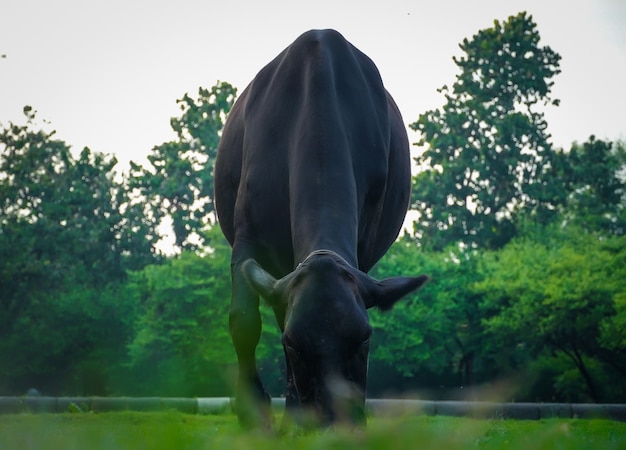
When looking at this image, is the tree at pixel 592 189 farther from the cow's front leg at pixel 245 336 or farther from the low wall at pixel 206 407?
the cow's front leg at pixel 245 336

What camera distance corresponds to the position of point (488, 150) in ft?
187

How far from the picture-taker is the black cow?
522 cm

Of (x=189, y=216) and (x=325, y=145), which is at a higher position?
(x=189, y=216)

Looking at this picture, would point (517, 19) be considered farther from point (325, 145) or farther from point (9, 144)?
point (325, 145)

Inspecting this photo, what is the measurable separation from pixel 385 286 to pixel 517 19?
5691 centimetres

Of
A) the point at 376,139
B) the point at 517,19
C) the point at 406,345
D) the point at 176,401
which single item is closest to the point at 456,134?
the point at 517,19

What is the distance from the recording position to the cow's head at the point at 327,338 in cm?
503

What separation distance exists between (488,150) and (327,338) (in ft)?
174

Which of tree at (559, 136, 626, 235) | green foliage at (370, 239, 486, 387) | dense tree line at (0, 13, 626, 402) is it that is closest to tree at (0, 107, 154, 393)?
dense tree line at (0, 13, 626, 402)

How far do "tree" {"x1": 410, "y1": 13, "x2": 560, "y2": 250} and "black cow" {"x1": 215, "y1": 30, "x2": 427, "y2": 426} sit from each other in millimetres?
47221

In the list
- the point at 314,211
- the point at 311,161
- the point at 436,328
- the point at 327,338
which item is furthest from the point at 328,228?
the point at 436,328

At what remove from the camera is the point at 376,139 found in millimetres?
8148

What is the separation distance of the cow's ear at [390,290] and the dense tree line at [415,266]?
78.9ft

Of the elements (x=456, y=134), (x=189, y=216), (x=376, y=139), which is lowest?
(x=376, y=139)
